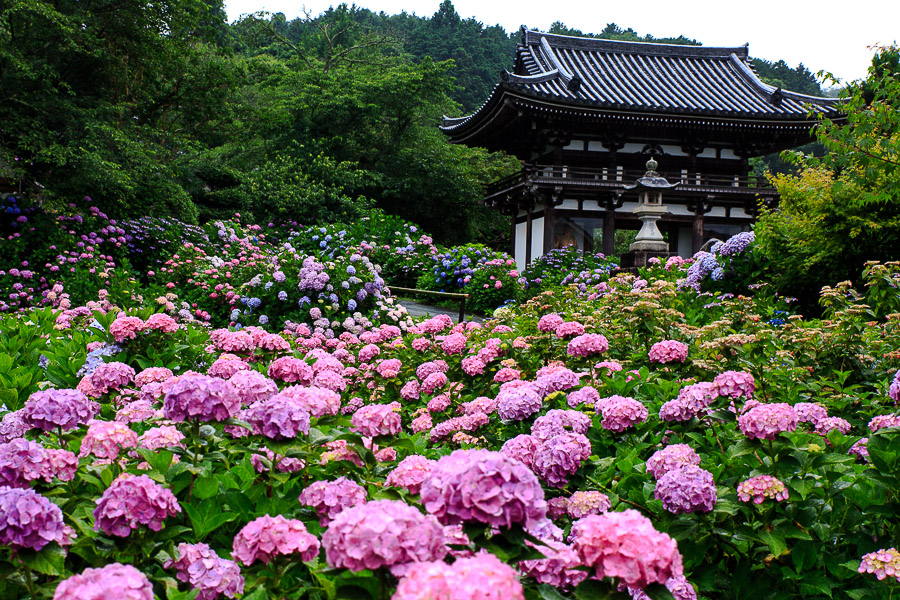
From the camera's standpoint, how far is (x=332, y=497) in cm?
146

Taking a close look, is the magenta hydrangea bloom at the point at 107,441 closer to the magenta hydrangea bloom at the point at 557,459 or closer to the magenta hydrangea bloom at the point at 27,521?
the magenta hydrangea bloom at the point at 27,521

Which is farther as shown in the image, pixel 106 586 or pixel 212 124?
pixel 212 124

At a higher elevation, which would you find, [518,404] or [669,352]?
[669,352]

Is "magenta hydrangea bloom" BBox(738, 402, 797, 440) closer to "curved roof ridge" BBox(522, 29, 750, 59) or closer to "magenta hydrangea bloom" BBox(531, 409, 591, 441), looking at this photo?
"magenta hydrangea bloom" BBox(531, 409, 591, 441)

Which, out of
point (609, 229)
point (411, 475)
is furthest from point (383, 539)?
point (609, 229)

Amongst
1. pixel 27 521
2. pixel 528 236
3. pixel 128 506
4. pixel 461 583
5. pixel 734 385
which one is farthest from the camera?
pixel 528 236

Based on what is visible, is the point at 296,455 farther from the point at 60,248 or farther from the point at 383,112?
the point at 383,112

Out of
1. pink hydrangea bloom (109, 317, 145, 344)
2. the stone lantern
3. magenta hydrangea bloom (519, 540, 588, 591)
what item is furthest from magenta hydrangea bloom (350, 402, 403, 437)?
the stone lantern

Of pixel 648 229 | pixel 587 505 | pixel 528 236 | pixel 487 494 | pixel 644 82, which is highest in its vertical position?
pixel 644 82

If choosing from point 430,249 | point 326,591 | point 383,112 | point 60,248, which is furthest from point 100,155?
point 383,112

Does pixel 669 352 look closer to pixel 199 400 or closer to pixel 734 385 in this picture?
pixel 734 385

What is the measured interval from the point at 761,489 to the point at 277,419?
4.22 feet

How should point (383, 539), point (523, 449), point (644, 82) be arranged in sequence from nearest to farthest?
point (383, 539), point (523, 449), point (644, 82)

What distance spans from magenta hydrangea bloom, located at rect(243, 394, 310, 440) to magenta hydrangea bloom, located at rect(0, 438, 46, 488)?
477 millimetres
